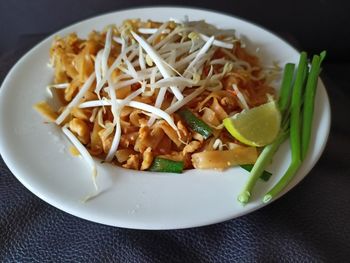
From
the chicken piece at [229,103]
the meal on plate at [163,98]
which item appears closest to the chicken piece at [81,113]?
the meal on plate at [163,98]

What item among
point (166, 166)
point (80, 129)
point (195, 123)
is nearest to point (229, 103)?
point (195, 123)

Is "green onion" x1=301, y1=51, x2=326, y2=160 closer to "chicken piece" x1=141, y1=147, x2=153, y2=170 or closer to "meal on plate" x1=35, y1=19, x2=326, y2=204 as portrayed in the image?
"meal on plate" x1=35, y1=19, x2=326, y2=204

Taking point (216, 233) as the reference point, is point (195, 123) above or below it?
above

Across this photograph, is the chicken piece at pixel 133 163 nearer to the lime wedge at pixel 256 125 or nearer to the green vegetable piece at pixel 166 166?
the green vegetable piece at pixel 166 166

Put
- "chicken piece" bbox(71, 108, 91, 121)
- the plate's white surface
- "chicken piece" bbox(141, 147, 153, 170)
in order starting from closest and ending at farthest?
the plate's white surface, "chicken piece" bbox(141, 147, 153, 170), "chicken piece" bbox(71, 108, 91, 121)

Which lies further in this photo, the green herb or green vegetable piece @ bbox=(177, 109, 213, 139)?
green vegetable piece @ bbox=(177, 109, 213, 139)

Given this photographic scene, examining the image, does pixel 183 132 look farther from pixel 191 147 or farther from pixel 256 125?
pixel 256 125

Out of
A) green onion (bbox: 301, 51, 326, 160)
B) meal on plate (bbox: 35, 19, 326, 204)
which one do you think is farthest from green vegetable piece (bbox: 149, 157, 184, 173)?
green onion (bbox: 301, 51, 326, 160)
